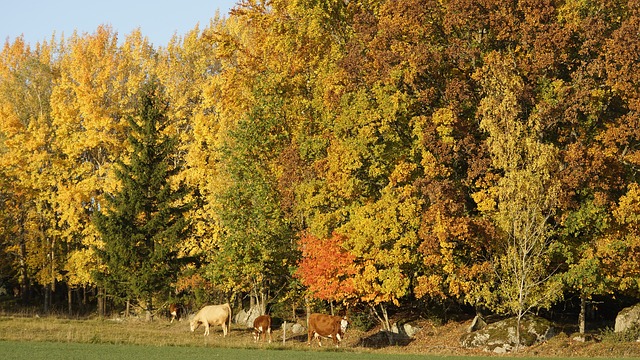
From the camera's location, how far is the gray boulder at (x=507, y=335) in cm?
3503

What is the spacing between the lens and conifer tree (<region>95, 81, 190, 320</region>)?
46469 millimetres

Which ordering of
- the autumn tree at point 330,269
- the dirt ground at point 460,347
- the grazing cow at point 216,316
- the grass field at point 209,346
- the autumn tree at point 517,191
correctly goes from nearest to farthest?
the grass field at point 209,346 < the dirt ground at point 460,347 < the autumn tree at point 517,191 < the autumn tree at point 330,269 < the grazing cow at point 216,316

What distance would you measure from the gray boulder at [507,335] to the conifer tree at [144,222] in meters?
17.1

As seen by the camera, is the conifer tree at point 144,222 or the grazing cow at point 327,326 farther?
the conifer tree at point 144,222

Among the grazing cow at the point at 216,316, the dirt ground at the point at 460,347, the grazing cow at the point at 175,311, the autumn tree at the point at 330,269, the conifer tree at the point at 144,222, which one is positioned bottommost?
the dirt ground at the point at 460,347

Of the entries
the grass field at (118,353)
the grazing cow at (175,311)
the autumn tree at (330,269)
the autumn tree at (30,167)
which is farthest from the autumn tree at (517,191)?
the autumn tree at (30,167)

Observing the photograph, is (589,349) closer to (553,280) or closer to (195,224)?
(553,280)

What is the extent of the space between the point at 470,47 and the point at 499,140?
16.4 ft

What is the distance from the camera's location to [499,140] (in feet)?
113

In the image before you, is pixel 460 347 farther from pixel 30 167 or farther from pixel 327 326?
pixel 30 167

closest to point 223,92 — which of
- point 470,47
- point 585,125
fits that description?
point 470,47

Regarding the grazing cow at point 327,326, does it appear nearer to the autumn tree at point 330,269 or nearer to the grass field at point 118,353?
the autumn tree at point 330,269

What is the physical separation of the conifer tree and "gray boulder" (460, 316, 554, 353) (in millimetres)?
17128

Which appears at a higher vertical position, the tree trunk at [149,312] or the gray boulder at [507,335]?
the tree trunk at [149,312]
